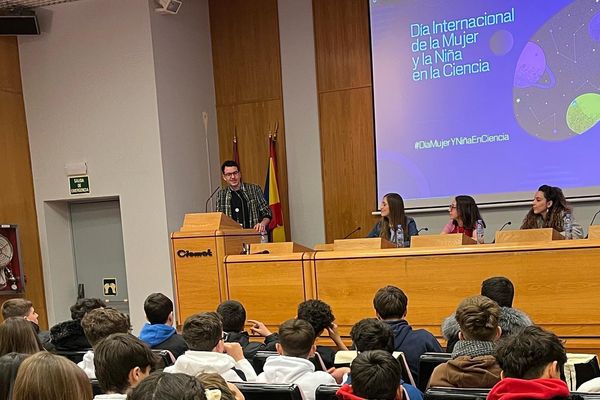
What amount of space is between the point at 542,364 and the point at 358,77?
5318mm

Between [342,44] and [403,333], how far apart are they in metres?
4.49

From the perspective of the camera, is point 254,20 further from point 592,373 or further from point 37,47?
point 592,373

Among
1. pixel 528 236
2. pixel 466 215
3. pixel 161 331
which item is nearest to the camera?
pixel 161 331

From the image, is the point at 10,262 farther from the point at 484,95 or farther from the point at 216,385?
the point at 216,385

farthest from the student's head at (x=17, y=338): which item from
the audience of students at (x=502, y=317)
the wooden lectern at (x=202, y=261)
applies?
the wooden lectern at (x=202, y=261)

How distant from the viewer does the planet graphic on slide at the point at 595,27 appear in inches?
227

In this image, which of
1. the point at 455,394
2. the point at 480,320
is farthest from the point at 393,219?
the point at 455,394

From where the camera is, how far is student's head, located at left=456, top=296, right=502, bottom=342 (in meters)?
2.56

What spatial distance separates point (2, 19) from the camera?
22.5 ft

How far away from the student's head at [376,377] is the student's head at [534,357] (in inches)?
13.3

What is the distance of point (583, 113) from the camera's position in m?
5.84

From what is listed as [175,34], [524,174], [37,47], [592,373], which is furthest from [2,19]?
[592,373]

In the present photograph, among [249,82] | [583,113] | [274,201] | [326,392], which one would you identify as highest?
[249,82]

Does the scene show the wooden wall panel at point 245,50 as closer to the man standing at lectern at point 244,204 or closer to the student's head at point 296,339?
the man standing at lectern at point 244,204
